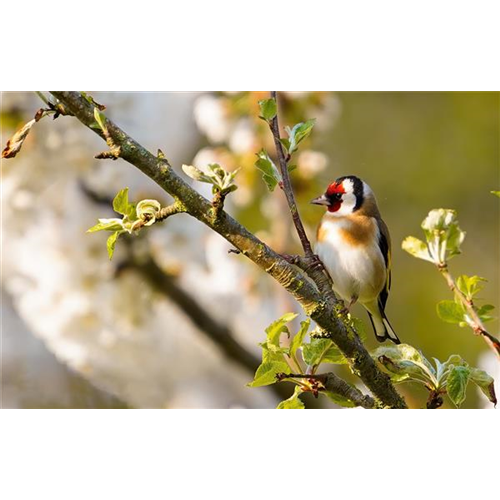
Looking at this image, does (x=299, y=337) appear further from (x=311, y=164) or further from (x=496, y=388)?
(x=311, y=164)

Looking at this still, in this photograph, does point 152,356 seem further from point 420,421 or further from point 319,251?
point 420,421

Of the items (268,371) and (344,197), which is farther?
(344,197)

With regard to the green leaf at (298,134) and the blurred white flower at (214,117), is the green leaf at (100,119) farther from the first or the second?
the blurred white flower at (214,117)

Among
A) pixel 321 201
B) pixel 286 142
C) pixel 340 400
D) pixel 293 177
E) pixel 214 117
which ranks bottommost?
pixel 340 400

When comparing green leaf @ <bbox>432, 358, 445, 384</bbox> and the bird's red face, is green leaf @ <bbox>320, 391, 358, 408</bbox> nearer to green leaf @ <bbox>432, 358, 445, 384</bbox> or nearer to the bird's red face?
green leaf @ <bbox>432, 358, 445, 384</bbox>

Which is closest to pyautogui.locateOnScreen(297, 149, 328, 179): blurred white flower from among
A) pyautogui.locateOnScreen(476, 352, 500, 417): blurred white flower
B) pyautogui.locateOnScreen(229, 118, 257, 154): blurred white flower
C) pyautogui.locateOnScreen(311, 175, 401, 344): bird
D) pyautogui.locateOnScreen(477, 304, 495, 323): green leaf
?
pyautogui.locateOnScreen(229, 118, 257, 154): blurred white flower

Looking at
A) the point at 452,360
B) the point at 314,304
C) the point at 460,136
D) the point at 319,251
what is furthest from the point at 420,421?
the point at 460,136

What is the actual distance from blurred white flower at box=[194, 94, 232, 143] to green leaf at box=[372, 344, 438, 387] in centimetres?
143

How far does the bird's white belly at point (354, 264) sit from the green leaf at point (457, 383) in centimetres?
67

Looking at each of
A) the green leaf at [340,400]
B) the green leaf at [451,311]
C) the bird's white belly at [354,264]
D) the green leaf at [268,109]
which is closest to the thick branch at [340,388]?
the green leaf at [340,400]

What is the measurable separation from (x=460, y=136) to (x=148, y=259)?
1204mm

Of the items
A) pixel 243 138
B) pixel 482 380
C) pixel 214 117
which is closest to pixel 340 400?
pixel 482 380

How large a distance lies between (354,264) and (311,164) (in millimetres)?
693

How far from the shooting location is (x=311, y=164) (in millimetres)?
2119
